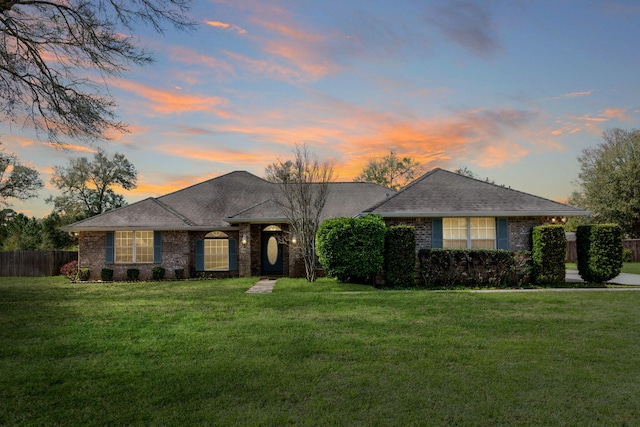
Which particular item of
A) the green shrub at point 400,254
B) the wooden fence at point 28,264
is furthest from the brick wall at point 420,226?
the wooden fence at point 28,264

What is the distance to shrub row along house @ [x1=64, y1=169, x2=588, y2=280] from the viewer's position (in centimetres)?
1697

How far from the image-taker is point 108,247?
21.1 metres

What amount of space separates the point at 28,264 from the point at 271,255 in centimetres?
1434

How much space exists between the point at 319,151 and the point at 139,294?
28.7 ft

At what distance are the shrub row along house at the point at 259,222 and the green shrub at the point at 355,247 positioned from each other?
79.4 inches

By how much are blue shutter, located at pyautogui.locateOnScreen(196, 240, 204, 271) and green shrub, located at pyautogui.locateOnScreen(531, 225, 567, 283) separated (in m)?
14.0

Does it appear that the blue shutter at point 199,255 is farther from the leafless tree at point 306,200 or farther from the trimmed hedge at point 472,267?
the trimmed hedge at point 472,267

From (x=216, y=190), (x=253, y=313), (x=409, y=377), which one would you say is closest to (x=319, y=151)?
(x=216, y=190)

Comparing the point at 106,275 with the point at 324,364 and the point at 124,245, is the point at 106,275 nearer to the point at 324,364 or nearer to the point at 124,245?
the point at 124,245

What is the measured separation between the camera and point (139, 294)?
14312mm

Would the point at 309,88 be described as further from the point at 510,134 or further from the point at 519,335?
the point at 519,335

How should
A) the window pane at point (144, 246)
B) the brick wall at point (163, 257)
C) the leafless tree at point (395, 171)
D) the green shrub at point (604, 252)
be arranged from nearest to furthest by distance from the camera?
the green shrub at point (604, 252), the brick wall at point (163, 257), the window pane at point (144, 246), the leafless tree at point (395, 171)

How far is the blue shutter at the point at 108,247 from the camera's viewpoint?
69.1ft

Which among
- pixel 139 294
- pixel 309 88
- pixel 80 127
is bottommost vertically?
pixel 139 294
